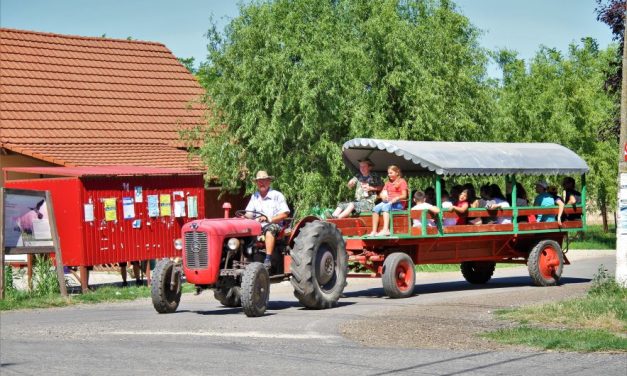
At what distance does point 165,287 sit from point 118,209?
7541mm

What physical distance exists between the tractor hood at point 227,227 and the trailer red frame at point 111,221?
6590 millimetres

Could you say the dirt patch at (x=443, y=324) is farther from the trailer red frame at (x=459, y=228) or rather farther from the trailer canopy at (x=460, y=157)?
the trailer canopy at (x=460, y=157)

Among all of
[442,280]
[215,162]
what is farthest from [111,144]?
[442,280]

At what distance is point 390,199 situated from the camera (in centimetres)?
1975

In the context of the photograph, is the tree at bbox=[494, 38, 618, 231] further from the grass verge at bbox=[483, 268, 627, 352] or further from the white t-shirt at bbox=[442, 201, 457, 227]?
the grass verge at bbox=[483, 268, 627, 352]

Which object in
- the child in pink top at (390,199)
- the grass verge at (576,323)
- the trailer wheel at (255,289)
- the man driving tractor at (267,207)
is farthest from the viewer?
the child in pink top at (390,199)

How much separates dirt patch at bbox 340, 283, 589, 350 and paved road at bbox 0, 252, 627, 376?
1.14 feet

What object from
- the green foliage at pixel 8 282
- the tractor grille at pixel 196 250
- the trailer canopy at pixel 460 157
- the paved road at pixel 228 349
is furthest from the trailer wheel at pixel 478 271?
the green foliage at pixel 8 282

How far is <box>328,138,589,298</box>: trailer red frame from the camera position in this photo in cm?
1952

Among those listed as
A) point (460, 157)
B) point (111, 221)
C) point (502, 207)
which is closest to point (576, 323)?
point (460, 157)

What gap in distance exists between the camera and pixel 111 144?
34000mm

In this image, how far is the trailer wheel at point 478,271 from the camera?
23094mm

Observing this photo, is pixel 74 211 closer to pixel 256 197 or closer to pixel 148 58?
pixel 256 197

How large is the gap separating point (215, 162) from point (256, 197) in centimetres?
1617
